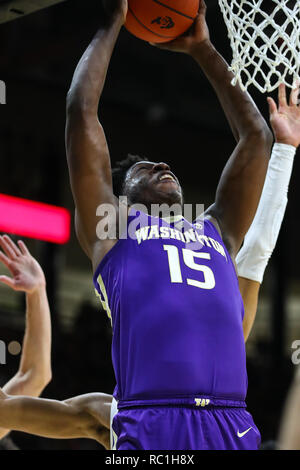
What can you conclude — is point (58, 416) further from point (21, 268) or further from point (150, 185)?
point (150, 185)

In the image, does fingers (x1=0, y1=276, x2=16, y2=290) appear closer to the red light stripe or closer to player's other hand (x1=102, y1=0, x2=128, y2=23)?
player's other hand (x1=102, y1=0, x2=128, y2=23)

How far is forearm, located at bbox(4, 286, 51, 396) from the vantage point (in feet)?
12.4

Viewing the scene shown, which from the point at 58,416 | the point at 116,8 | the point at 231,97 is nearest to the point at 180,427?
the point at 58,416

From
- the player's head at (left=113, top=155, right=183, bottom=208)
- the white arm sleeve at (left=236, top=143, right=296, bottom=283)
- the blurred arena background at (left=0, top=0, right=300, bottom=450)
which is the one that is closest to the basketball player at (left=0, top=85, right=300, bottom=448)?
the white arm sleeve at (left=236, top=143, right=296, bottom=283)

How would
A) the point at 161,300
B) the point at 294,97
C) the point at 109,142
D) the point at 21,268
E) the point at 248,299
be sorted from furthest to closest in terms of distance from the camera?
the point at 109,142 < the point at 21,268 < the point at 294,97 < the point at 248,299 < the point at 161,300

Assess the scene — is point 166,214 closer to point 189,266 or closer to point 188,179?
point 189,266

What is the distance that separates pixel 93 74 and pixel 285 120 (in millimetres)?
1121

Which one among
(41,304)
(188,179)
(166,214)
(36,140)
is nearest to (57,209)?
(36,140)

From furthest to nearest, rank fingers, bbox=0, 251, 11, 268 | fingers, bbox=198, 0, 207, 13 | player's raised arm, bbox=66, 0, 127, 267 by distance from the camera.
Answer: fingers, bbox=0, 251, 11, 268 < fingers, bbox=198, 0, 207, 13 < player's raised arm, bbox=66, 0, 127, 267

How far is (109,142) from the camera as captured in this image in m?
11.2

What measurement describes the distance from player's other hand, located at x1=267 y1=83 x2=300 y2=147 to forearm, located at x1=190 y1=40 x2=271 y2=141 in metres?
0.20

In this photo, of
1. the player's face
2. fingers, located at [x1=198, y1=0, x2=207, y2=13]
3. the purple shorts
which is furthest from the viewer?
fingers, located at [x1=198, y1=0, x2=207, y2=13]

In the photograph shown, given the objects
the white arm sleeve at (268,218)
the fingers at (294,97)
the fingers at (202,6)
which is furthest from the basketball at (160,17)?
the white arm sleeve at (268,218)

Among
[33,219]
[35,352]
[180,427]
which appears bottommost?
[33,219]
